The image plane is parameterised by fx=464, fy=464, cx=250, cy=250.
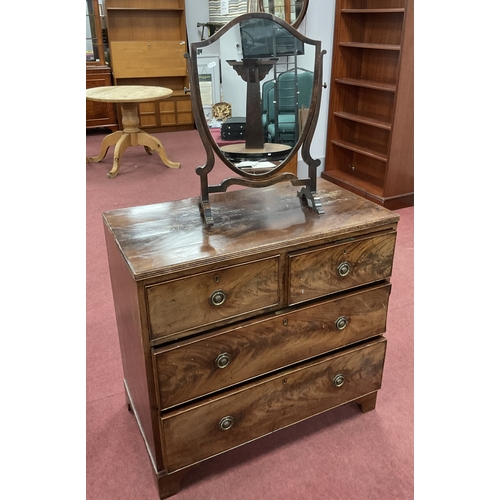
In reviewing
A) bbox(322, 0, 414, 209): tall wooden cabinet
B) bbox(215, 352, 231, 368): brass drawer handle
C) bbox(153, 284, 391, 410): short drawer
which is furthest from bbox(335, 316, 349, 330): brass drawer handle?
bbox(322, 0, 414, 209): tall wooden cabinet

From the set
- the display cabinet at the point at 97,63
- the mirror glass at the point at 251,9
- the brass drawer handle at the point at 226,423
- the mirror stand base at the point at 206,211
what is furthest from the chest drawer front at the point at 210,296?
the display cabinet at the point at 97,63

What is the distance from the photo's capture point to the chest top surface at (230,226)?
45.7 inches

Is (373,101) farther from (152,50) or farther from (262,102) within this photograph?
(152,50)

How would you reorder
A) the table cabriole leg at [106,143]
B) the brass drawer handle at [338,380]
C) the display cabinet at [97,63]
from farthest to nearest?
1. the display cabinet at [97,63]
2. the table cabriole leg at [106,143]
3. the brass drawer handle at [338,380]

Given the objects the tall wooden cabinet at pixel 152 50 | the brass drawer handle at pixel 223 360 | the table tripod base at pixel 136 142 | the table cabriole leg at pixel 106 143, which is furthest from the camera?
the tall wooden cabinet at pixel 152 50

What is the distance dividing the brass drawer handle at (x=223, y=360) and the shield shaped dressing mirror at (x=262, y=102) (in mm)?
385

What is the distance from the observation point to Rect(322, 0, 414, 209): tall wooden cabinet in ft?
10.5

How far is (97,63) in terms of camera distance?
5.11m

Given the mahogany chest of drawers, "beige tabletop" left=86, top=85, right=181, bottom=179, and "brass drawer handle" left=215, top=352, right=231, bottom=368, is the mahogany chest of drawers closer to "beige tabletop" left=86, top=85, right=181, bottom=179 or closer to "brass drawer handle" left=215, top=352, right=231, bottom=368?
"brass drawer handle" left=215, top=352, right=231, bottom=368

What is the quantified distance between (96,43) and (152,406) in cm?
485

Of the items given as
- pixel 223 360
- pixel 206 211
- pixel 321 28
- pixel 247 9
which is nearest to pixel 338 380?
pixel 223 360

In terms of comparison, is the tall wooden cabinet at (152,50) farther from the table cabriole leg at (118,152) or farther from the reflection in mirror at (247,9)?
the reflection in mirror at (247,9)

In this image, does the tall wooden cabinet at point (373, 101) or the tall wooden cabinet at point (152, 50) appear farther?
the tall wooden cabinet at point (152, 50)

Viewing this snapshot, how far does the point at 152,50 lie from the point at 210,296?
4711mm
